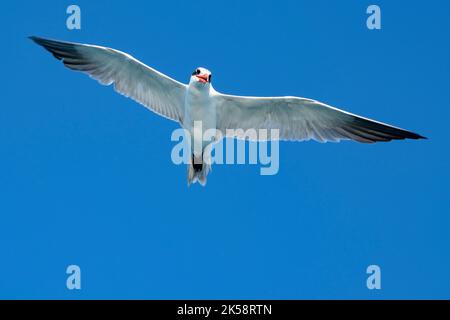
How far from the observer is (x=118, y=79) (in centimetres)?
1495

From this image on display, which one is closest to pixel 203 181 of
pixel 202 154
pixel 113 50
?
pixel 202 154

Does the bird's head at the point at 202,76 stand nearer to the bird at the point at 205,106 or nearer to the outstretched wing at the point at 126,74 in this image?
the bird at the point at 205,106

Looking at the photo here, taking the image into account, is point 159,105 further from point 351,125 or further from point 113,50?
point 351,125

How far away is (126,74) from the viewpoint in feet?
48.8

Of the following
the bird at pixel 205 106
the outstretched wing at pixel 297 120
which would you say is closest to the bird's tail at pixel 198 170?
the bird at pixel 205 106

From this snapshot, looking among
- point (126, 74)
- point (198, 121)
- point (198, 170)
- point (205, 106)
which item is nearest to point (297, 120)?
point (205, 106)

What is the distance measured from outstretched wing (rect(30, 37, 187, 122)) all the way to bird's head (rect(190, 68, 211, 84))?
371 millimetres

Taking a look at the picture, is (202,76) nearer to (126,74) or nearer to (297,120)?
(126,74)

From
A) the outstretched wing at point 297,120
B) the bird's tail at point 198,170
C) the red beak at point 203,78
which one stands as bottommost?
the bird's tail at point 198,170

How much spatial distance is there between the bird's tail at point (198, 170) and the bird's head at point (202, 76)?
4.60 feet

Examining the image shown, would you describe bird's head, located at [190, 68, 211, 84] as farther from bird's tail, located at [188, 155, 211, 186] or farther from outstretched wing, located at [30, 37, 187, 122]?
bird's tail, located at [188, 155, 211, 186]

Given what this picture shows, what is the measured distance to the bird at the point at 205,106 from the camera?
1451 cm

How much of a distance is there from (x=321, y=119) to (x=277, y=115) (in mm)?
790

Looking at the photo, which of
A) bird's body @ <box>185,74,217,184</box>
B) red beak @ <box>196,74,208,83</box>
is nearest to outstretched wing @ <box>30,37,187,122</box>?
bird's body @ <box>185,74,217,184</box>
